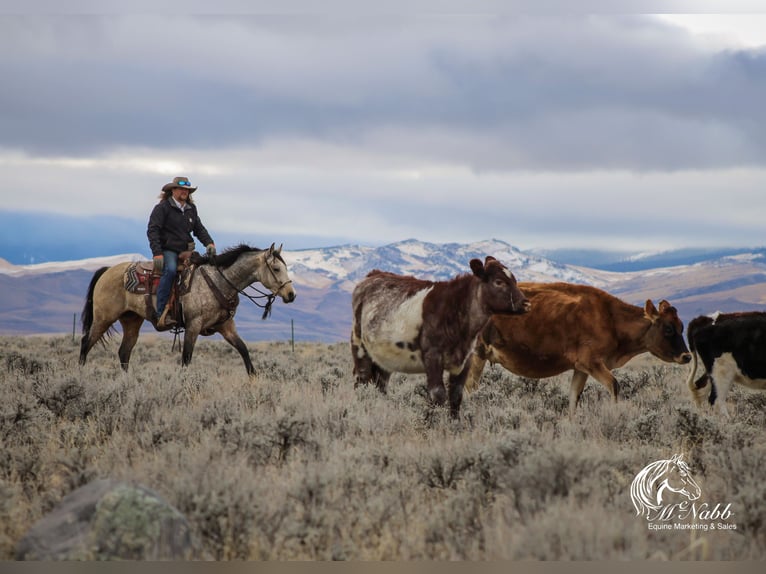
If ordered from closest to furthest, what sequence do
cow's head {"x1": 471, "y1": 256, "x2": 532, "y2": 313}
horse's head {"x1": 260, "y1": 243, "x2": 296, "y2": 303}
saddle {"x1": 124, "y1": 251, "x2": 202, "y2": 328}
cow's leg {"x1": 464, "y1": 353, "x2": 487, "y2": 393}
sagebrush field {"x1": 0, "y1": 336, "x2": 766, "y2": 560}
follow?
sagebrush field {"x1": 0, "y1": 336, "x2": 766, "y2": 560} → cow's head {"x1": 471, "y1": 256, "x2": 532, "y2": 313} → cow's leg {"x1": 464, "y1": 353, "x2": 487, "y2": 393} → horse's head {"x1": 260, "y1": 243, "x2": 296, "y2": 303} → saddle {"x1": 124, "y1": 251, "x2": 202, "y2": 328}

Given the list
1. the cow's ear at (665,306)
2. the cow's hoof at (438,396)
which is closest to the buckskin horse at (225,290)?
the cow's hoof at (438,396)

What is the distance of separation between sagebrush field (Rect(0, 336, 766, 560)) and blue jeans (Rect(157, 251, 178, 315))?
3.20m

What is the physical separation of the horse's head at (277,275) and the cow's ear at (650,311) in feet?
17.3

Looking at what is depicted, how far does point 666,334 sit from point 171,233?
7.38 metres

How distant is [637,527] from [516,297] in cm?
379

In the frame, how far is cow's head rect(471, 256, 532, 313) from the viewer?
8492 millimetres

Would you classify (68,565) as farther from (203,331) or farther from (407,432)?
(203,331)

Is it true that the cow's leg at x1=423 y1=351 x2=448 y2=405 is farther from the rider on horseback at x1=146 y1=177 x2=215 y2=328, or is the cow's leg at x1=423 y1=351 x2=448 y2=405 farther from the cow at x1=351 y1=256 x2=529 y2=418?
the rider on horseback at x1=146 y1=177 x2=215 y2=328

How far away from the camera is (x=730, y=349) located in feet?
31.8

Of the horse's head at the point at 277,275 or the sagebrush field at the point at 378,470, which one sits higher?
the horse's head at the point at 277,275

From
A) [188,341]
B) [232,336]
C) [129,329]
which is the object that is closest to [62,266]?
[129,329]

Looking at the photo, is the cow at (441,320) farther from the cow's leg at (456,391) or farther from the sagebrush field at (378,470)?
the sagebrush field at (378,470)

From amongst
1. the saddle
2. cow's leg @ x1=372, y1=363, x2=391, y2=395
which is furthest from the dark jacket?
cow's leg @ x1=372, y1=363, x2=391, y2=395

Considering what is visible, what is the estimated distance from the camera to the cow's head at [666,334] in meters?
9.94
